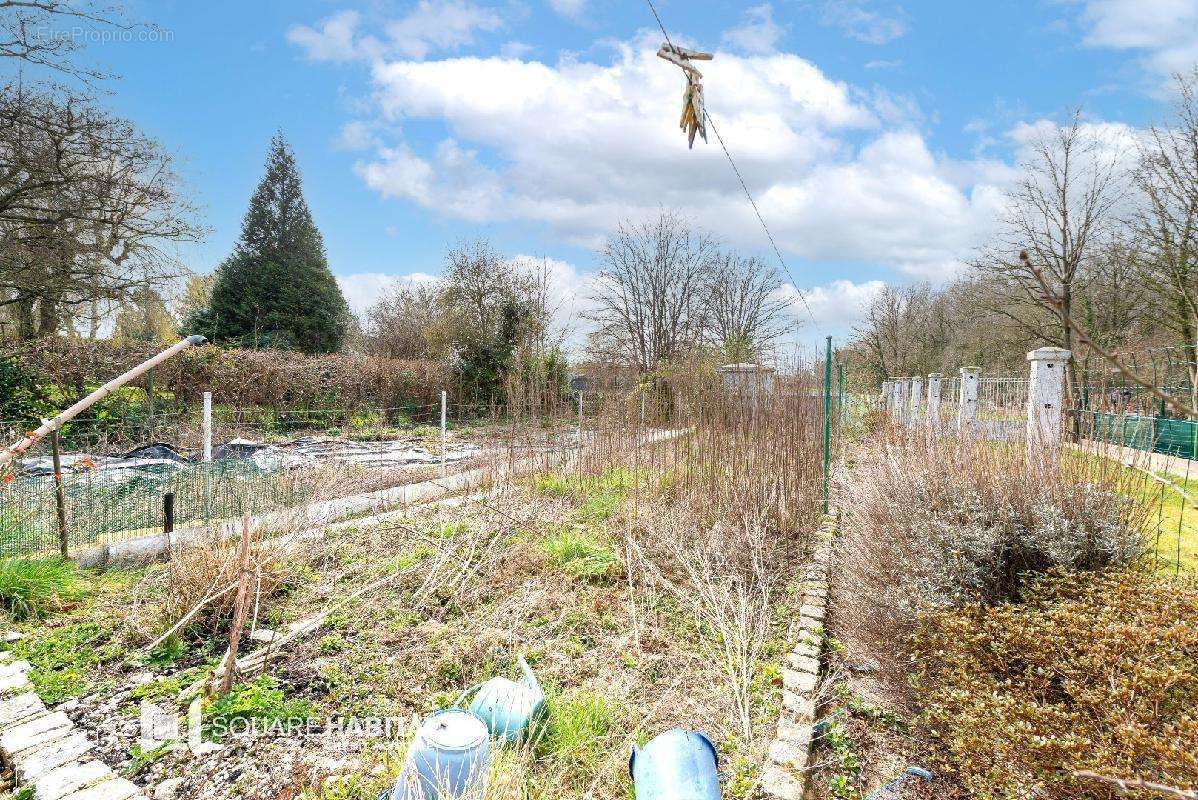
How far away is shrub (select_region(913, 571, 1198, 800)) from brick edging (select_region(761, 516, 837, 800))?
18.8 inches

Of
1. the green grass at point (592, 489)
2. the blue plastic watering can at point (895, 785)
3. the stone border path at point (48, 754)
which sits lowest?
→ the blue plastic watering can at point (895, 785)

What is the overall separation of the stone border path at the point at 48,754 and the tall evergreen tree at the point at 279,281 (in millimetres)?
18387

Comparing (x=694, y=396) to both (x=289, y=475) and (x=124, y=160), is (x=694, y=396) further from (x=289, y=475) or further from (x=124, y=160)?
(x=124, y=160)

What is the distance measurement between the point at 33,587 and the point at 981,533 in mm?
5456

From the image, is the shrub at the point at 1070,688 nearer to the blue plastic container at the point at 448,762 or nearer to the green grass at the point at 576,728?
the green grass at the point at 576,728

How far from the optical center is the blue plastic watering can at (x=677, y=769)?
1.89 metres

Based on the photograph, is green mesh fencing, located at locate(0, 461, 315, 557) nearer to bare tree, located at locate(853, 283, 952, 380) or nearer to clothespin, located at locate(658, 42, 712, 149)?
clothespin, located at locate(658, 42, 712, 149)

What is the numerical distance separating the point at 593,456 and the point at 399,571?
2607mm

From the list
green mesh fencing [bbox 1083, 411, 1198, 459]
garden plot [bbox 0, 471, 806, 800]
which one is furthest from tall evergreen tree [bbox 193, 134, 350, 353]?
green mesh fencing [bbox 1083, 411, 1198, 459]

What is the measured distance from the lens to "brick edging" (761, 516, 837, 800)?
2180 mm

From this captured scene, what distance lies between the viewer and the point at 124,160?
11.0 metres

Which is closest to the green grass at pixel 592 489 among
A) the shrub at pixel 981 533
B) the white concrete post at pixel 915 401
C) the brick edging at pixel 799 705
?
the brick edging at pixel 799 705

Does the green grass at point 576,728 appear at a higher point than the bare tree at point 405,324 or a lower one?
lower

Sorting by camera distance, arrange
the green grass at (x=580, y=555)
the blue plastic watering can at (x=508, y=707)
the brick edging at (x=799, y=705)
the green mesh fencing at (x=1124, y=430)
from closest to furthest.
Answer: the brick edging at (x=799, y=705) < the blue plastic watering can at (x=508, y=707) < the green mesh fencing at (x=1124, y=430) < the green grass at (x=580, y=555)
